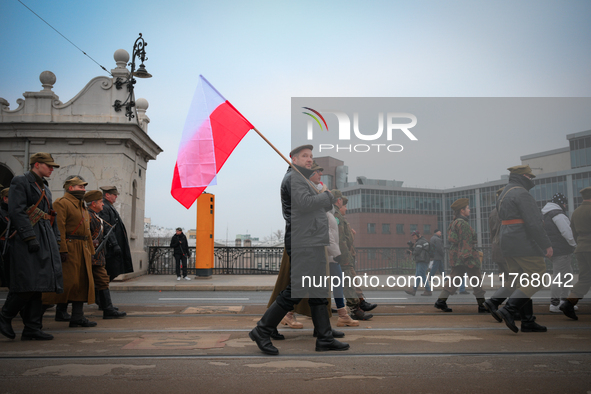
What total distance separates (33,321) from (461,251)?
20.5 ft

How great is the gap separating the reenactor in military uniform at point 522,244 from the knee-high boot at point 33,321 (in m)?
5.18

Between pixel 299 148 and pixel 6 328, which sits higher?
pixel 299 148

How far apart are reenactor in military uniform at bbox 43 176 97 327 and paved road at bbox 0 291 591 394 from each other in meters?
0.37

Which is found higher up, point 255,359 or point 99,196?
point 99,196

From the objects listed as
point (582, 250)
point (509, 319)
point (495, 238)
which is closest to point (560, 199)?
point (582, 250)

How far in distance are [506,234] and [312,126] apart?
2.75 m

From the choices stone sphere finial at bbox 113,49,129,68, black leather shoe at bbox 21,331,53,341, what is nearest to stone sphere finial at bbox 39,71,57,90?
stone sphere finial at bbox 113,49,129,68

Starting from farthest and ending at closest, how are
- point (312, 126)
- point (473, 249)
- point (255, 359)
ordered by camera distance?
point (473, 249) < point (312, 126) < point (255, 359)

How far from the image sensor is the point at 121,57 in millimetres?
15836

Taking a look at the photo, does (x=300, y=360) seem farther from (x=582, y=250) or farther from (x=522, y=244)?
(x=582, y=250)

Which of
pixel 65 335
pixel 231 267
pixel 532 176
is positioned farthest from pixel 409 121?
pixel 231 267

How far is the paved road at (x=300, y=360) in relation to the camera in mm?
3375

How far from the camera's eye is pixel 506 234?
5578 mm

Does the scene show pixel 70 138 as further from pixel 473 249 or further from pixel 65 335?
pixel 473 249
